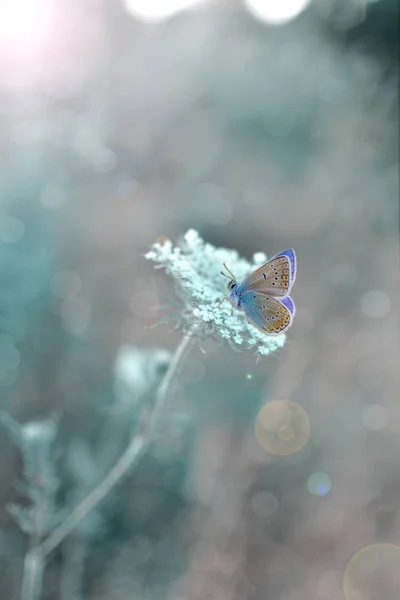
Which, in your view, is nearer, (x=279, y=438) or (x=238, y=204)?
(x=279, y=438)

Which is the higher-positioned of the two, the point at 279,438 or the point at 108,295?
the point at 108,295

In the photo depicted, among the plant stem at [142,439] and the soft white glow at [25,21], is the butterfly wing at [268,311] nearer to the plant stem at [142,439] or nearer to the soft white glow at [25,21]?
the plant stem at [142,439]

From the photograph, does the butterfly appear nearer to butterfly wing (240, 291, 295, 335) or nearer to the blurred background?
butterfly wing (240, 291, 295, 335)

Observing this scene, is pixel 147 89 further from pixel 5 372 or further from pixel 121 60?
pixel 5 372

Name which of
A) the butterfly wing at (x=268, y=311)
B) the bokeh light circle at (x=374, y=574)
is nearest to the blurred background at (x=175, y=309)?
the bokeh light circle at (x=374, y=574)

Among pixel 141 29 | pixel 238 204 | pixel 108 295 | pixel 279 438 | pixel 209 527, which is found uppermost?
pixel 141 29

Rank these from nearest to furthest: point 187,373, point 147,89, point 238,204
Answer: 1. point 187,373
2. point 238,204
3. point 147,89

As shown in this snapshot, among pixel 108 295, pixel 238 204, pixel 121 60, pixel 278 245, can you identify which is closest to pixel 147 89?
pixel 121 60
